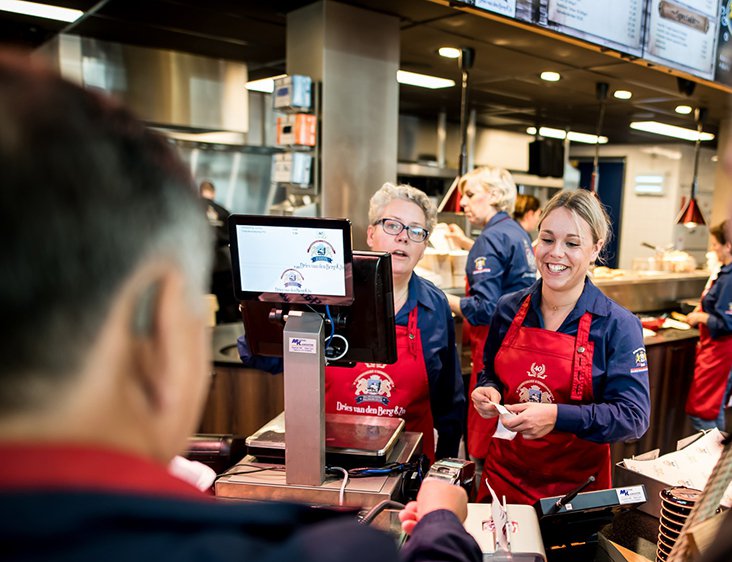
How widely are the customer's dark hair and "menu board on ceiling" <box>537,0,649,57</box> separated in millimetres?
3479

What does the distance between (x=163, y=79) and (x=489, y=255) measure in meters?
3.60

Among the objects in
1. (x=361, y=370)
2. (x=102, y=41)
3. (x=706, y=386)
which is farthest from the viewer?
(x=102, y=41)

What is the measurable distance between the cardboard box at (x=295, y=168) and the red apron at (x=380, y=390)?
1.76 meters

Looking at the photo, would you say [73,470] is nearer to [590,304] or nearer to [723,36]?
[590,304]

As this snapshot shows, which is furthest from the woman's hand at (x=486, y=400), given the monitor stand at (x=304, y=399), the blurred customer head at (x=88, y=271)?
the blurred customer head at (x=88, y=271)

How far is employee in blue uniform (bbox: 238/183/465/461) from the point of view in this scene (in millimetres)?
1901

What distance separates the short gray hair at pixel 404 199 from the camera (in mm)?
2090

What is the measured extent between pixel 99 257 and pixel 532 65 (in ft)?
15.5

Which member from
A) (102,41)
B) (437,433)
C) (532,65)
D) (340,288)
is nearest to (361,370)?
(437,433)

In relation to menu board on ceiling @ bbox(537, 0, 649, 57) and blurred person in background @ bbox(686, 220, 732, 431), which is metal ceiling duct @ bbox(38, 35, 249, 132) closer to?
menu board on ceiling @ bbox(537, 0, 649, 57)

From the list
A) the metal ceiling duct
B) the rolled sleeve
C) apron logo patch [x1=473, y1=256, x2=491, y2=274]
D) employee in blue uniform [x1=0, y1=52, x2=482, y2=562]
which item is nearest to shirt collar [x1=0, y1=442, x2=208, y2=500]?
employee in blue uniform [x1=0, y1=52, x2=482, y2=562]

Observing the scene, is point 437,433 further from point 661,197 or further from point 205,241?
point 661,197

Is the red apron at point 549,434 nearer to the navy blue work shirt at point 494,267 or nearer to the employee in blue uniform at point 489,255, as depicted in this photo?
the employee in blue uniform at point 489,255

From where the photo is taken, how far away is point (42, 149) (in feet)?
1.28
